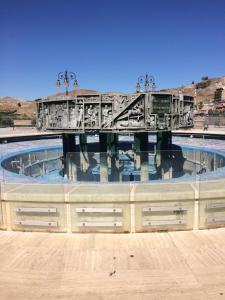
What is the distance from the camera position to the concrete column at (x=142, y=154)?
62.5 feet

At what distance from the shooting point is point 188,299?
6637 millimetres

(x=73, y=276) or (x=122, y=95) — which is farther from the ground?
(x=122, y=95)

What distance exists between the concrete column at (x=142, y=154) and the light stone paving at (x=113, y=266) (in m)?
9.17

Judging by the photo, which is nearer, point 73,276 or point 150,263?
point 73,276

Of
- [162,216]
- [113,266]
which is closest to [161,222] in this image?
[162,216]

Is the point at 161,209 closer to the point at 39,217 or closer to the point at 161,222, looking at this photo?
the point at 161,222

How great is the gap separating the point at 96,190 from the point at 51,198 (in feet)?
5.57

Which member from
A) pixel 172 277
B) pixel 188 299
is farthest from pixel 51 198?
pixel 188 299

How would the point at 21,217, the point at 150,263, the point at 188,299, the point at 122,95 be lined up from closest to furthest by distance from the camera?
1. the point at 188,299
2. the point at 150,263
3. the point at 21,217
4. the point at 122,95

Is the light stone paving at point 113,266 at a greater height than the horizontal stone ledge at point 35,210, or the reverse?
the horizontal stone ledge at point 35,210

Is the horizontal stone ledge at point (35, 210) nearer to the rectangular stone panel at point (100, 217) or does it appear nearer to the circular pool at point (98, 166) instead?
the rectangular stone panel at point (100, 217)

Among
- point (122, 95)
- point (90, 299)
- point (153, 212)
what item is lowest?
point (90, 299)

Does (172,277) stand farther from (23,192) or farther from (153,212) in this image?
(23,192)

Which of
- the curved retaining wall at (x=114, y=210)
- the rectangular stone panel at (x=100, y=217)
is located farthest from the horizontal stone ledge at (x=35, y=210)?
the rectangular stone panel at (x=100, y=217)
